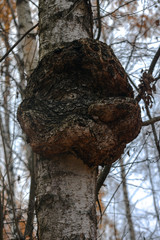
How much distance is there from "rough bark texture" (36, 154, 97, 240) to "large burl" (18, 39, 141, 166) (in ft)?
0.16

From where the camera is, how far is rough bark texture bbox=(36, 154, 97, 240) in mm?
1072

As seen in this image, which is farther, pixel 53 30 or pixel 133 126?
pixel 53 30

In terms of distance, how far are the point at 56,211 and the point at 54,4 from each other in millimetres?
1059

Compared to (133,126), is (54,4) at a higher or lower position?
higher

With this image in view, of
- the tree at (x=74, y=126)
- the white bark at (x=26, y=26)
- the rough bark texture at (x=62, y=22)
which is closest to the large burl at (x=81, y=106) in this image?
the tree at (x=74, y=126)

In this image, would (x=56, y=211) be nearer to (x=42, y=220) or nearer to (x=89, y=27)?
(x=42, y=220)

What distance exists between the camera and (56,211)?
3.60 feet

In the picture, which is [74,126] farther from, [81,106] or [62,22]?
[62,22]

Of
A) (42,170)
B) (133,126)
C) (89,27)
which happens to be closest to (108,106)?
(133,126)

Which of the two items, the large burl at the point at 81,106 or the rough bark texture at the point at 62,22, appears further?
the rough bark texture at the point at 62,22

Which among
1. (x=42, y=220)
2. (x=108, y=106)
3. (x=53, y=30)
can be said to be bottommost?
(x=42, y=220)

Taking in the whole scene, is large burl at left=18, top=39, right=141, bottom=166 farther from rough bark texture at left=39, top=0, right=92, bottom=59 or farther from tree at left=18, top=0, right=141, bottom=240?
rough bark texture at left=39, top=0, right=92, bottom=59

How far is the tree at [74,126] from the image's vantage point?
3.60 ft

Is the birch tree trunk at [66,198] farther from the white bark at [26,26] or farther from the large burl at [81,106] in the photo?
the white bark at [26,26]
